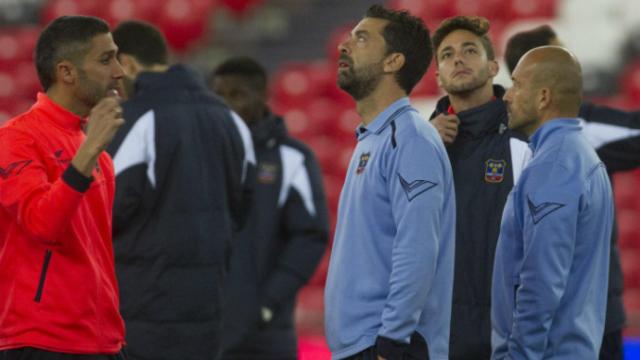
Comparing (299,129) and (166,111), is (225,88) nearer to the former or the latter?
(166,111)

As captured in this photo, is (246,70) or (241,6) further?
(241,6)

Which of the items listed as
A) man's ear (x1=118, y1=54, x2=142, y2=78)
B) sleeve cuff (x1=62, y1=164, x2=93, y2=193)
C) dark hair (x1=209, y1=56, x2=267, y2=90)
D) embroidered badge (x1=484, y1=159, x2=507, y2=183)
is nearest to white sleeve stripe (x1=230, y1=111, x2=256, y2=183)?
man's ear (x1=118, y1=54, x2=142, y2=78)

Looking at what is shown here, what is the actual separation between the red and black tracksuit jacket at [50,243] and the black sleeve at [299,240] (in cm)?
179

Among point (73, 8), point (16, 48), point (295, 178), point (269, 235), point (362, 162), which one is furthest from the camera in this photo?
point (73, 8)

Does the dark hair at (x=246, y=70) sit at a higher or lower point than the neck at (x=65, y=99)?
lower

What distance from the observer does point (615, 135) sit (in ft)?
15.8

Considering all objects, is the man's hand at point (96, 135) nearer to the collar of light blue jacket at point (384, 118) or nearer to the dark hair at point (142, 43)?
the collar of light blue jacket at point (384, 118)

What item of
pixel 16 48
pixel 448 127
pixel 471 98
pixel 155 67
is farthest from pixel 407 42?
pixel 16 48

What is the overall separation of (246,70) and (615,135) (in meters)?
1.78

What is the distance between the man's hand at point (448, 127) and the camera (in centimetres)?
Answer: 411

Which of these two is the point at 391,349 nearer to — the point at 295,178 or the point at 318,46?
the point at 295,178

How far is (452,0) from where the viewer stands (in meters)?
13.2

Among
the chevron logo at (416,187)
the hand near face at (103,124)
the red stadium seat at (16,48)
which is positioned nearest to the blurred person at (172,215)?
the hand near face at (103,124)

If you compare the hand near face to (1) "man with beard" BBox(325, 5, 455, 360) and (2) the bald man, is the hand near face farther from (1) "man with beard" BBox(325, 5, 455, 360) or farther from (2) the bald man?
(2) the bald man
